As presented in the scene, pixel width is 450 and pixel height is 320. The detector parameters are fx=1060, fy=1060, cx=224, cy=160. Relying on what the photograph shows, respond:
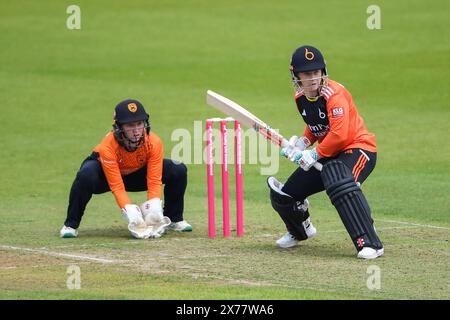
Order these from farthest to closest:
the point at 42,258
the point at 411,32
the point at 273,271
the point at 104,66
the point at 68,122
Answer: the point at 411,32 < the point at 104,66 < the point at 68,122 < the point at 42,258 < the point at 273,271

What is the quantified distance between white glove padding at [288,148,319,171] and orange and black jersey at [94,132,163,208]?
59.1 inches

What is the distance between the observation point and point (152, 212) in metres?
9.69

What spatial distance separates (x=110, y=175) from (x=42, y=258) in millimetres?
1319

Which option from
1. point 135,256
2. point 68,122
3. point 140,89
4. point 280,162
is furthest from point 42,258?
point 140,89

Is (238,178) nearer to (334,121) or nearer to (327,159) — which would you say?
(327,159)

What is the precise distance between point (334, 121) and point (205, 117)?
9.69 m

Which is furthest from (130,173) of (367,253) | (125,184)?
(367,253)

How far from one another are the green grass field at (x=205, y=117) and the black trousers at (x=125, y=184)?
280 millimetres

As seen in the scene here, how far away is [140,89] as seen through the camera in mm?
20594

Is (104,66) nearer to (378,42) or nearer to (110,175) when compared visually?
(378,42)

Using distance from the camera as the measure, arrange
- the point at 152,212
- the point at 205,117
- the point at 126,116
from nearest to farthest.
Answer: the point at 126,116 → the point at 152,212 → the point at 205,117

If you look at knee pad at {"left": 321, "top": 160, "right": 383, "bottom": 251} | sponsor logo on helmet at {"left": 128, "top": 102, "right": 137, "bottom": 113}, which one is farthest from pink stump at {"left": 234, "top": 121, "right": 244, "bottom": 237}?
knee pad at {"left": 321, "top": 160, "right": 383, "bottom": 251}

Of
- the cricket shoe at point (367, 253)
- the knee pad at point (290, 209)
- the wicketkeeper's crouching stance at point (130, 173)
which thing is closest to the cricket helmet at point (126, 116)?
the wicketkeeper's crouching stance at point (130, 173)

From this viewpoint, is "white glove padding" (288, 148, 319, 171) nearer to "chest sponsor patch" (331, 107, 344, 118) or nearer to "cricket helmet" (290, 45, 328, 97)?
"chest sponsor patch" (331, 107, 344, 118)
